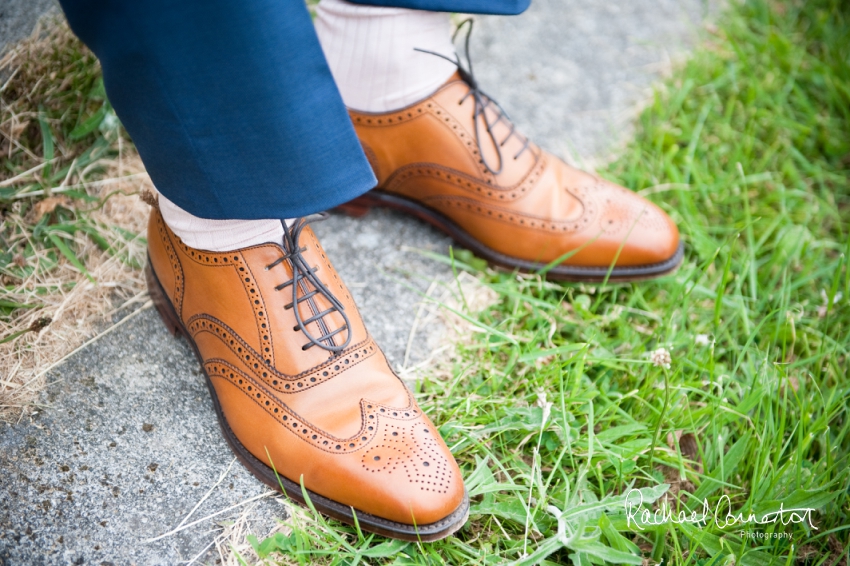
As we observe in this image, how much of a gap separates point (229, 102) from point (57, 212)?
82cm

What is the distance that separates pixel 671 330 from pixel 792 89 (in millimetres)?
1328

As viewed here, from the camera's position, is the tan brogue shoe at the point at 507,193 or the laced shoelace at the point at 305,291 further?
the tan brogue shoe at the point at 507,193

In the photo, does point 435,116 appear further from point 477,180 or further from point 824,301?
point 824,301

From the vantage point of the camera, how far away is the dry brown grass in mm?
1264

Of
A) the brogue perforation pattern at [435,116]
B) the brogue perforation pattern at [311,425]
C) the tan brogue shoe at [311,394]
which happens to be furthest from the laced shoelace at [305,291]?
the brogue perforation pattern at [435,116]

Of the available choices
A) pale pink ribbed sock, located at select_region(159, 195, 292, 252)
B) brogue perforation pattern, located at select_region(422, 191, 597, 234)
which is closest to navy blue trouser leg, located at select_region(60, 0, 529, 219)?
pale pink ribbed sock, located at select_region(159, 195, 292, 252)

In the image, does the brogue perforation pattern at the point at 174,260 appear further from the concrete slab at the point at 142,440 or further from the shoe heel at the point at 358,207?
the shoe heel at the point at 358,207

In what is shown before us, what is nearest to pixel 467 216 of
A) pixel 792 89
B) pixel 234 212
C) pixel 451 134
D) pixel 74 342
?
pixel 451 134

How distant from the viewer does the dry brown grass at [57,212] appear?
1264 millimetres

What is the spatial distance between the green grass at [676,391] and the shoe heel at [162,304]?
501mm

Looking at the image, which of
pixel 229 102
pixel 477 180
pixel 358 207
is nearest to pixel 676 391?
pixel 477 180

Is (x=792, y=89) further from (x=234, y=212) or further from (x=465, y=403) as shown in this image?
(x=234, y=212)

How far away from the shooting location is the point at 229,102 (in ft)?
2.92

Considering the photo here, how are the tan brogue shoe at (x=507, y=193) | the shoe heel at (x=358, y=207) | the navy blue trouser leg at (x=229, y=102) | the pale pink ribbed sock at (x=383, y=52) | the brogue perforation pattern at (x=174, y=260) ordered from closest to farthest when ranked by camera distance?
the navy blue trouser leg at (x=229, y=102) → the brogue perforation pattern at (x=174, y=260) → the pale pink ribbed sock at (x=383, y=52) → the tan brogue shoe at (x=507, y=193) → the shoe heel at (x=358, y=207)
